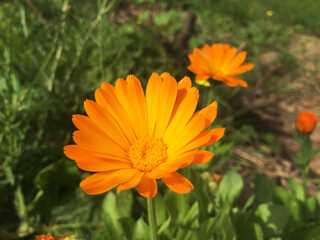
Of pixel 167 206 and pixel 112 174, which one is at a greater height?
pixel 112 174

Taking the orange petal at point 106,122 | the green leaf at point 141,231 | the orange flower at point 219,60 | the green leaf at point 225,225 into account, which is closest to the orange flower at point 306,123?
the orange flower at point 219,60

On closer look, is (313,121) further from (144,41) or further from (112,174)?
(144,41)

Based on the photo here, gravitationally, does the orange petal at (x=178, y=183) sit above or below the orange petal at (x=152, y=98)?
below

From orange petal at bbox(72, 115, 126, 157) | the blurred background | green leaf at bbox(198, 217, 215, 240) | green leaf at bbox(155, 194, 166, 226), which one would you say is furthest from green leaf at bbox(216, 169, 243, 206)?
orange petal at bbox(72, 115, 126, 157)

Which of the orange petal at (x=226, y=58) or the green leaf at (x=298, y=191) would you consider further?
the green leaf at (x=298, y=191)

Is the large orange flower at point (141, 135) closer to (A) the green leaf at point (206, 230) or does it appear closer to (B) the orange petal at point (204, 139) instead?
(B) the orange petal at point (204, 139)

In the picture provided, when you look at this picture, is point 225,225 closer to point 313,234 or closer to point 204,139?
point 313,234

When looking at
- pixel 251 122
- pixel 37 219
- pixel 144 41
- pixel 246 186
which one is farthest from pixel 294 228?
pixel 144 41
